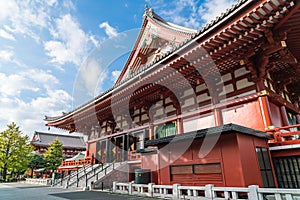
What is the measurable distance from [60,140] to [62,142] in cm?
133

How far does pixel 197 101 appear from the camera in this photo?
9.70 metres

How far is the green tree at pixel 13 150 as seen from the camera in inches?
1045

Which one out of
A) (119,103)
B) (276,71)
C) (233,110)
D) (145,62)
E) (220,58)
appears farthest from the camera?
(145,62)

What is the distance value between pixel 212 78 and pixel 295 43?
11.0 ft

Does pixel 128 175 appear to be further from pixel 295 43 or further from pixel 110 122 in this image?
pixel 295 43

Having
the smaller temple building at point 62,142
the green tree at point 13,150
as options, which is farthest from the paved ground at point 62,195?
the smaller temple building at point 62,142

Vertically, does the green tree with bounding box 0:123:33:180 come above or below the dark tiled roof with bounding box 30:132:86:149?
below

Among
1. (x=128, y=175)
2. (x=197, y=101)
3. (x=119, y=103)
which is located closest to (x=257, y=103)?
(x=197, y=101)

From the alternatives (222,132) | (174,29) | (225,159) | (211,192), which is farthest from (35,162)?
(222,132)

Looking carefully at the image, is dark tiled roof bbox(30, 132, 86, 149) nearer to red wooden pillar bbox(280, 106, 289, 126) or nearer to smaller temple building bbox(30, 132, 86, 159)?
smaller temple building bbox(30, 132, 86, 159)

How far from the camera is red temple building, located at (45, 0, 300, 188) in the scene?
19.5 ft

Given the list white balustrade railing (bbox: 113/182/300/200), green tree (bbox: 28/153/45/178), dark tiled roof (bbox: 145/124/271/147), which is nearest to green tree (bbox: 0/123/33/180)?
green tree (bbox: 28/153/45/178)

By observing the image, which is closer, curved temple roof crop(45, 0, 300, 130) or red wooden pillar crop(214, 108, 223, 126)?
curved temple roof crop(45, 0, 300, 130)

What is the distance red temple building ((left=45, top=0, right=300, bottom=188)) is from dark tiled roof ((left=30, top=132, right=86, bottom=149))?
40.4m
